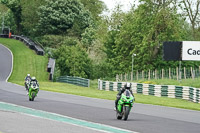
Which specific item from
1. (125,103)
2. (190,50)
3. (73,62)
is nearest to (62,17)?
(73,62)

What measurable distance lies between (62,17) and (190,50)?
163 feet

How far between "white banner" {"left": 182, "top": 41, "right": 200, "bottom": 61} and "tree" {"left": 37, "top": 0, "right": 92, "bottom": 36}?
49.1 m

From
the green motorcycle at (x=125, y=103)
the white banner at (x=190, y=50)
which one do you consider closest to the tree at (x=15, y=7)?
the white banner at (x=190, y=50)

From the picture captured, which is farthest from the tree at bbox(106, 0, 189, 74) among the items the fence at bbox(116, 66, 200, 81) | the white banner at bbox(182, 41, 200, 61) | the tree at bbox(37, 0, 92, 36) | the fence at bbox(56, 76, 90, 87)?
the tree at bbox(37, 0, 92, 36)

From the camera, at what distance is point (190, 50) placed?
173ft

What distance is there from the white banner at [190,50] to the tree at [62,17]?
49.1m

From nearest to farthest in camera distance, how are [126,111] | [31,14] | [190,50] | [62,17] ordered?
1. [126,111]
2. [190,50]
3. [62,17]
4. [31,14]

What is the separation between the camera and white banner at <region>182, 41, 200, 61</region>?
52.5m

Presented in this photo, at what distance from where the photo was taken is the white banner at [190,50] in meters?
52.5

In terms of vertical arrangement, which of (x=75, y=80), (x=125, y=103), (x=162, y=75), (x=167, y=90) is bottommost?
(x=167, y=90)

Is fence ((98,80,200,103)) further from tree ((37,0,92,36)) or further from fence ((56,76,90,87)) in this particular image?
tree ((37,0,92,36))

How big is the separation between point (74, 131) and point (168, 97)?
89.5 ft

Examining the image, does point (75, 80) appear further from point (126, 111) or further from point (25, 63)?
point (126, 111)

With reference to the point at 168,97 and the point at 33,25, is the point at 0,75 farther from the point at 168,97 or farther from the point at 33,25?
the point at 33,25
